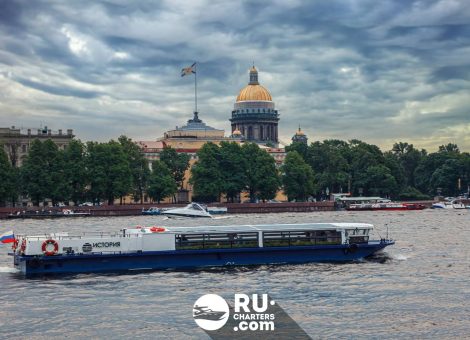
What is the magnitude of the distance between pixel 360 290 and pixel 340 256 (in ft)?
37.7

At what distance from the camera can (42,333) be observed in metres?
33.3

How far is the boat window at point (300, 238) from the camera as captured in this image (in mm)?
52797

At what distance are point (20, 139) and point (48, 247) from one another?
404ft

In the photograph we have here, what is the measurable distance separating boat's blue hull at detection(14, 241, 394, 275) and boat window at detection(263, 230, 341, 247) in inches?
25.0

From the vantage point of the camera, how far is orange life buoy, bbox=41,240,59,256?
48.6 m

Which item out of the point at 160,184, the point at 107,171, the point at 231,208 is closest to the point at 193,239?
the point at 107,171

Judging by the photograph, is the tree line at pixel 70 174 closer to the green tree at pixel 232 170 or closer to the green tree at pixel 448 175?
the green tree at pixel 232 170

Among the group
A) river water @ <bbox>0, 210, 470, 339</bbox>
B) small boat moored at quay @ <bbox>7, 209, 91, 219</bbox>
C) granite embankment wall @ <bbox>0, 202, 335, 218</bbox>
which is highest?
granite embankment wall @ <bbox>0, 202, 335, 218</bbox>

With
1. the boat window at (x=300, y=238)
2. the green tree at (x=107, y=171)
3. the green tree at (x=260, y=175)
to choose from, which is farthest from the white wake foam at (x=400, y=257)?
the green tree at (x=260, y=175)

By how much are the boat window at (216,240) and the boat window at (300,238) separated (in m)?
1.00

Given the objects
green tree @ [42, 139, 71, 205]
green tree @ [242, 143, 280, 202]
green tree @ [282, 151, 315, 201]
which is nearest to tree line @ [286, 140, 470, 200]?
green tree @ [282, 151, 315, 201]

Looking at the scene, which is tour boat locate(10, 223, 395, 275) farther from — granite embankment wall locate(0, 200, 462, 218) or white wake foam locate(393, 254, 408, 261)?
granite embankment wall locate(0, 200, 462, 218)

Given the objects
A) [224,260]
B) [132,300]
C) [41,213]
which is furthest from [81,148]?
[132,300]

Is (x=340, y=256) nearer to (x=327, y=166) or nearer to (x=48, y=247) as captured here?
(x=48, y=247)
